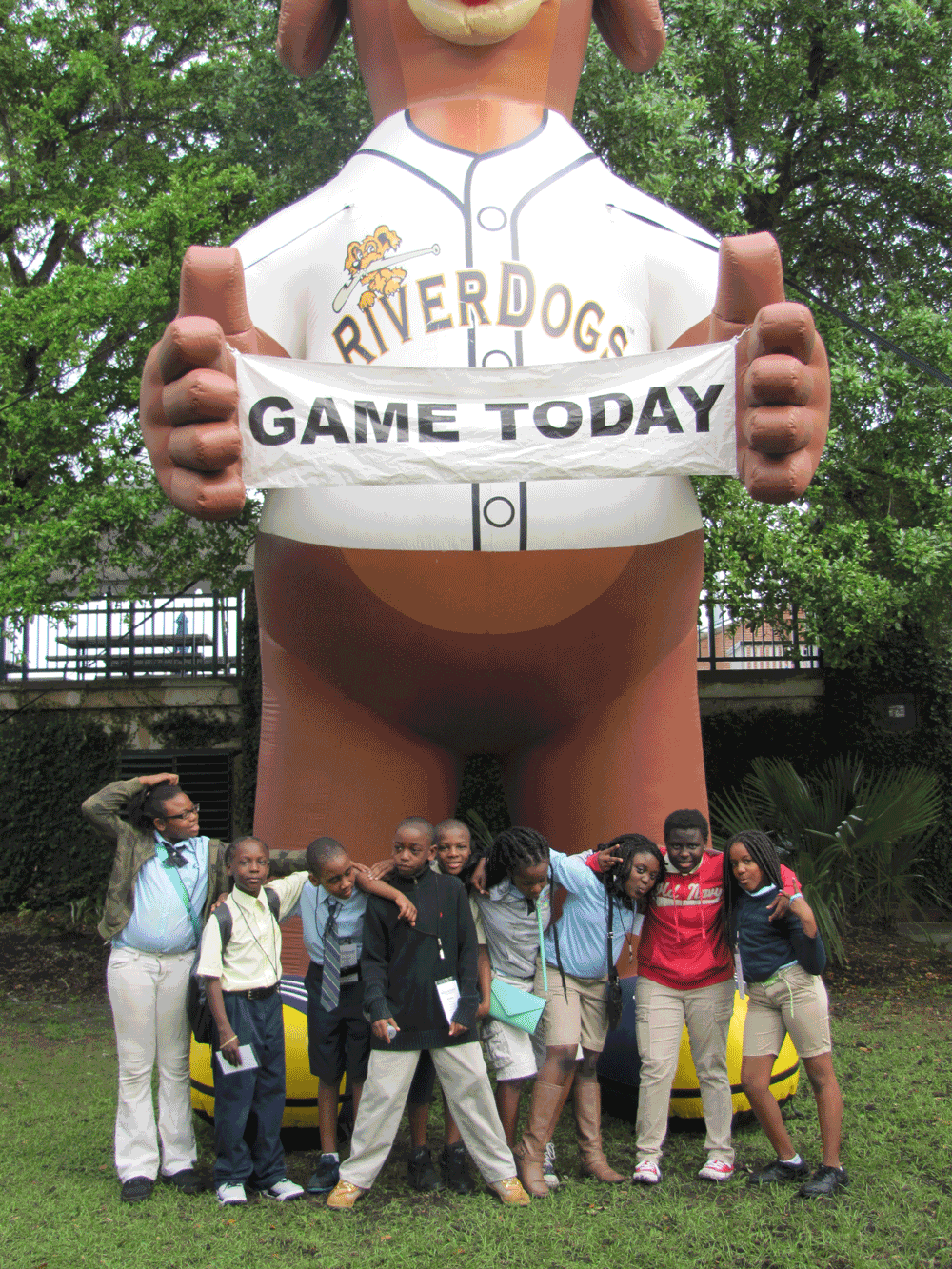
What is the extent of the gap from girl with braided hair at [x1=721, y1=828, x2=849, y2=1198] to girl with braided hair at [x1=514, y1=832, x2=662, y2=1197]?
0.33 m

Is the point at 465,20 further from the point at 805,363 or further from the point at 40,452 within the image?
the point at 40,452

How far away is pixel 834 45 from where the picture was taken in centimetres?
784

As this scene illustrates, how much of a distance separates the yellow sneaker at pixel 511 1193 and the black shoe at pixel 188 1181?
0.95 metres

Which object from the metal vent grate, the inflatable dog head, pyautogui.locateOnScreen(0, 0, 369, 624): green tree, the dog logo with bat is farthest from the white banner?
the metal vent grate

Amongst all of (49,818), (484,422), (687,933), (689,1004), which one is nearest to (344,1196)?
(689,1004)

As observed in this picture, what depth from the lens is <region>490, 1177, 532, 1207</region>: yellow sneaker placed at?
3574mm

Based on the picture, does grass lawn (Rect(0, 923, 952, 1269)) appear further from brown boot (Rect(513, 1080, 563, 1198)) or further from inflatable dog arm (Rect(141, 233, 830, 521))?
inflatable dog arm (Rect(141, 233, 830, 521))

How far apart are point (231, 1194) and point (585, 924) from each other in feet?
4.50

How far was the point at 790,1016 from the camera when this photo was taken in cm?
371

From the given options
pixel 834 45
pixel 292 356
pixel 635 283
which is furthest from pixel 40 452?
pixel 834 45

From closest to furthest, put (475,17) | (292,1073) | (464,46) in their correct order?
(292,1073) → (475,17) → (464,46)

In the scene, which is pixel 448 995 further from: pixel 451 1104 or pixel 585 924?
pixel 585 924

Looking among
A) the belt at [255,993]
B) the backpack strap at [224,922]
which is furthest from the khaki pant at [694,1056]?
the backpack strap at [224,922]

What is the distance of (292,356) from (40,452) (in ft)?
9.93
